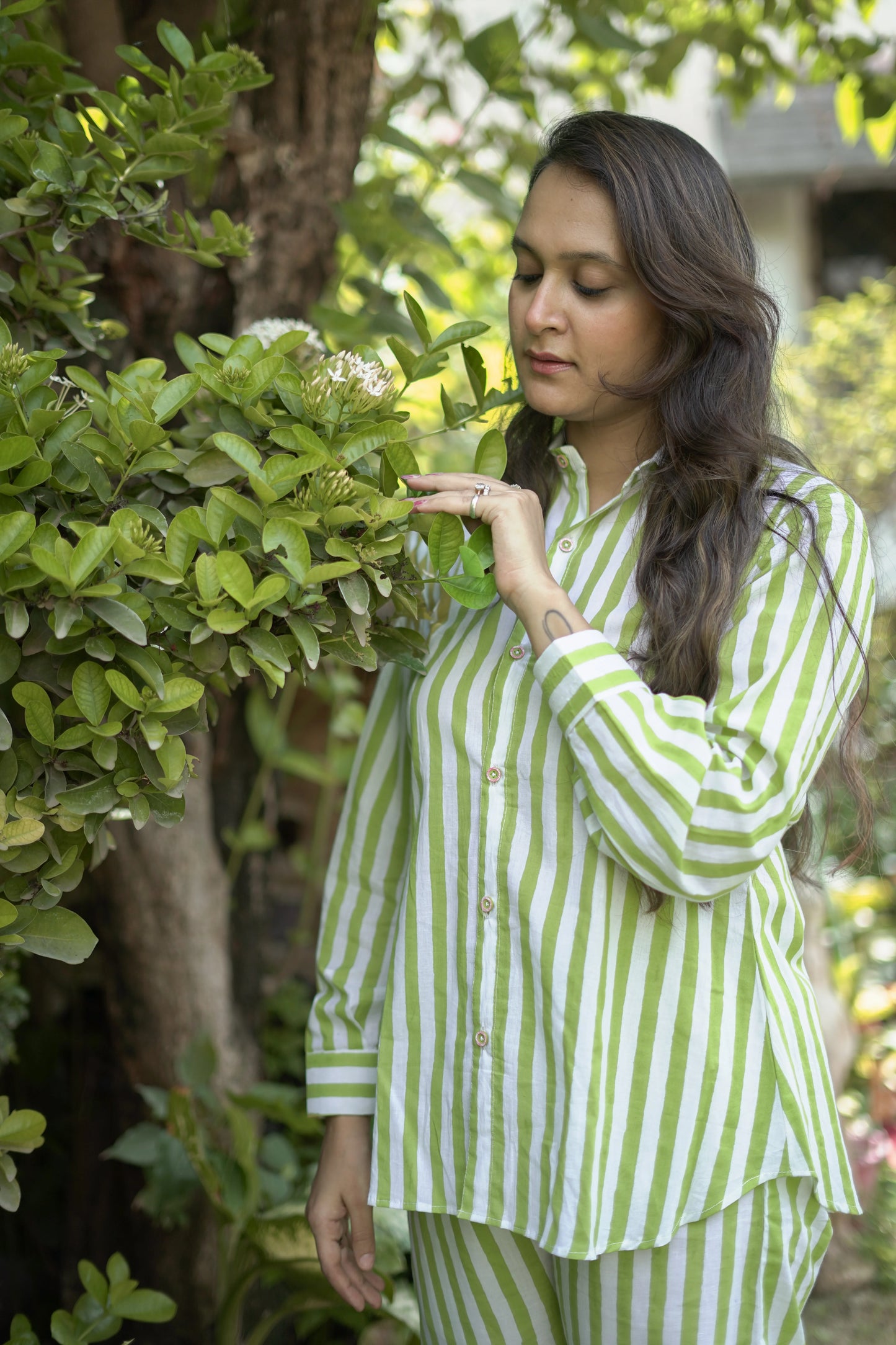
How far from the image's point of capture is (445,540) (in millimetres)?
1072

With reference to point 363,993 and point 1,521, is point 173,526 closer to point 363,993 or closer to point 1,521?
point 1,521

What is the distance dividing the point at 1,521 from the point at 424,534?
44cm

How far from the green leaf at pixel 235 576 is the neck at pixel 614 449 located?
507 millimetres

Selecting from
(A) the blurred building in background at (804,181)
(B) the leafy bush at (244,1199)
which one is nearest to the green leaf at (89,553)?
(B) the leafy bush at (244,1199)

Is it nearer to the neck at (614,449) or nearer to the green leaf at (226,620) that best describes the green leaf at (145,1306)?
the green leaf at (226,620)

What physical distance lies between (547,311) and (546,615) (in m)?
0.33

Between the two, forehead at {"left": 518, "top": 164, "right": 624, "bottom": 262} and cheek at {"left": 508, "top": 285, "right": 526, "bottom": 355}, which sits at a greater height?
forehead at {"left": 518, "top": 164, "right": 624, "bottom": 262}

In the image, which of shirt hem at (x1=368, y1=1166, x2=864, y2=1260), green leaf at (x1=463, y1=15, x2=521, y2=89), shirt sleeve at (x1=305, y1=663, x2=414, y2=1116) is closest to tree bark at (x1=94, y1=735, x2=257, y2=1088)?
shirt sleeve at (x1=305, y1=663, x2=414, y2=1116)

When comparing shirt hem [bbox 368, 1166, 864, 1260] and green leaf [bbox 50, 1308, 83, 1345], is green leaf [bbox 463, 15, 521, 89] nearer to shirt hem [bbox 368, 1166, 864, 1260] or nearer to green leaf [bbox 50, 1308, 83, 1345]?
shirt hem [bbox 368, 1166, 864, 1260]

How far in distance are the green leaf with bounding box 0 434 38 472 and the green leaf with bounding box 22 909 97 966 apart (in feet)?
1.18

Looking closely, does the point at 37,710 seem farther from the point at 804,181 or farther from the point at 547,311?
the point at 804,181

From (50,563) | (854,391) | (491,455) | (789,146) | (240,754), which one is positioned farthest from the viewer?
(789,146)

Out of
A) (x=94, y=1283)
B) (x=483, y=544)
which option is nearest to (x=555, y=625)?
(x=483, y=544)

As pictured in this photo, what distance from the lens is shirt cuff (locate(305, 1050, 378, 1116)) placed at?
4.32 ft
